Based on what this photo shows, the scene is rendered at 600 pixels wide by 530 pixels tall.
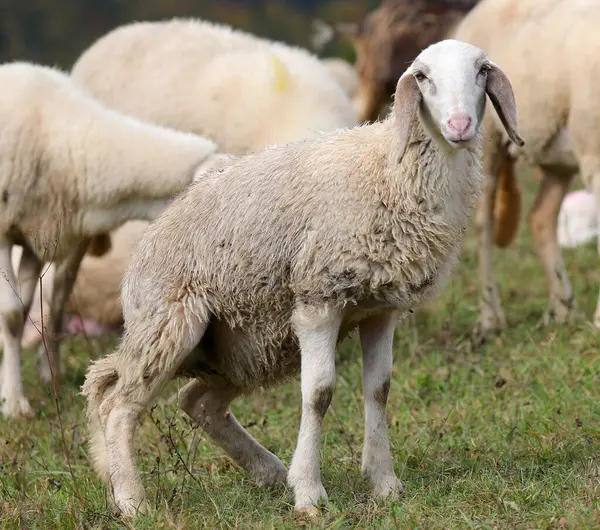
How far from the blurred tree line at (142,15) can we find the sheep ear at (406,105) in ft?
51.6

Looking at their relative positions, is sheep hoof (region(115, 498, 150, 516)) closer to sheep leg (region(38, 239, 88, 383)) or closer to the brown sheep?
sheep leg (region(38, 239, 88, 383))

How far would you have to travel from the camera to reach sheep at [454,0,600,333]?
246 inches

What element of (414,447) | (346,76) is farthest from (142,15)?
(414,447)

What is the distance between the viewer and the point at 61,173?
585 cm

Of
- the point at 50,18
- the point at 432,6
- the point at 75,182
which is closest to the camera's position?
the point at 75,182

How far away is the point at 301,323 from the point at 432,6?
782 centimetres

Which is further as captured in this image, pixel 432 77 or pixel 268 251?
pixel 268 251

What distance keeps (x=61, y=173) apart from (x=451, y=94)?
282 cm

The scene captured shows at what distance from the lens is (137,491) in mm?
3961

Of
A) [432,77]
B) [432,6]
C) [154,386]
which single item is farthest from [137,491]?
[432,6]

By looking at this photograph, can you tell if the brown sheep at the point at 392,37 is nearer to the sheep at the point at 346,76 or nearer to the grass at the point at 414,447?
the sheep at the point at 346,76

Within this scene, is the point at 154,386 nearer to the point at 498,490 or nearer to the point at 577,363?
the point at 498,490

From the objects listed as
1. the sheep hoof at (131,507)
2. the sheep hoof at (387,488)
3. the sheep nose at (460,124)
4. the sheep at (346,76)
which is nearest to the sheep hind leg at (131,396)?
the sheep hoof at (131,507)

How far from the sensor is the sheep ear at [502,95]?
374 cm
